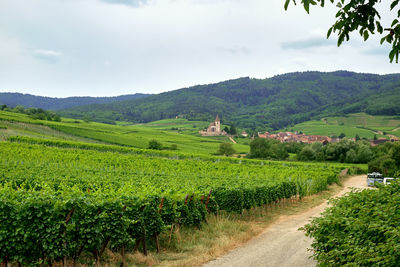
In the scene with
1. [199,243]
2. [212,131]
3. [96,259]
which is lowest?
[212,131]

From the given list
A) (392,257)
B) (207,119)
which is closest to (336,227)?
(392,257)

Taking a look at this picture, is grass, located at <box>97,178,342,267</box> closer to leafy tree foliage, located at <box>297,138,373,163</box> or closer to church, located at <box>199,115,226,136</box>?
leafy tree foliage, located at <box>297,138,373,163</box>

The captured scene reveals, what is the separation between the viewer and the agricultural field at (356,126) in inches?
5246

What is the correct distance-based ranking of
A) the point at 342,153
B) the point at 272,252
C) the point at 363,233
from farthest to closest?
the point at 342,153
the point at 272,252
the point at 363,233

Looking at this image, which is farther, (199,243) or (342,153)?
(342,153)

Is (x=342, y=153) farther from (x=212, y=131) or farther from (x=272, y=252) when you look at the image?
(x=212, y=131)

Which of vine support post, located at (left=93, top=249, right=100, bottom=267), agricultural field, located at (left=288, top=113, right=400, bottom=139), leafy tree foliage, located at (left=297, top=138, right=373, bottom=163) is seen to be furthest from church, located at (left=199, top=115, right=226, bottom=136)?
vine support post, located at (left=93, top=249, right=100, bottom=267)

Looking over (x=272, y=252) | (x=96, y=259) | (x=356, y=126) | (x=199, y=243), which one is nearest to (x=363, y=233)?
(x=96, y=259)

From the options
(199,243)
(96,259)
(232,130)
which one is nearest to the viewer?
(96,259)

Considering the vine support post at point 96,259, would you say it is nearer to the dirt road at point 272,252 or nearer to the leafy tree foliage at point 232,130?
the dirt road at point 272,252

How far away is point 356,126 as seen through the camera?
152 m

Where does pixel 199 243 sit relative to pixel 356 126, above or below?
below

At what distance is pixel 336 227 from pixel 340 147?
259 feet

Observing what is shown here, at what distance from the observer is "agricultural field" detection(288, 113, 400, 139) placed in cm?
13325
